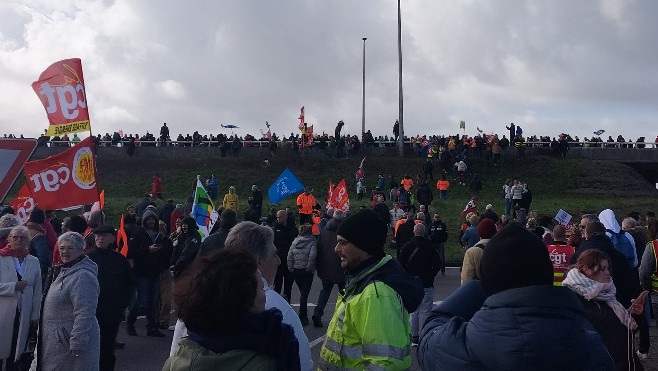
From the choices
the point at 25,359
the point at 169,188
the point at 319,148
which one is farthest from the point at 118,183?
the point at 25,359

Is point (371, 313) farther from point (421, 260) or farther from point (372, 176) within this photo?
point (372, 176)

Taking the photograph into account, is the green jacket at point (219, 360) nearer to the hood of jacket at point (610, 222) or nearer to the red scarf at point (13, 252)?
the red scarf at point (13, 252)

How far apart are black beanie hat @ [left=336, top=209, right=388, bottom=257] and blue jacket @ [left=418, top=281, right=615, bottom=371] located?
110cm

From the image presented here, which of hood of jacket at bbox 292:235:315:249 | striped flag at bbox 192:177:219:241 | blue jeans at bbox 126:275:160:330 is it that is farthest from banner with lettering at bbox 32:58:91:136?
striped flag at bbox 192:177:219:241

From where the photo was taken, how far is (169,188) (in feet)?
132

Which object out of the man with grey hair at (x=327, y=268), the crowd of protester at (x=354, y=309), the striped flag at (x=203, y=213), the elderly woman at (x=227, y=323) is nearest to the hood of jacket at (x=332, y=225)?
the man with grey hair at (x=327, y=268)

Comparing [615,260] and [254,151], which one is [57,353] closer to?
[615,260]

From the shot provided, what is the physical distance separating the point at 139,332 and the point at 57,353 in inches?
224

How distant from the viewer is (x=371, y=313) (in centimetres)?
364

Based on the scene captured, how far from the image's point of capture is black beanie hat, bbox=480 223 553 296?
9.66 feet

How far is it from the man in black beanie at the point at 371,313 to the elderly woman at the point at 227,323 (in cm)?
64

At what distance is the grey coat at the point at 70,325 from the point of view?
5.91 meters

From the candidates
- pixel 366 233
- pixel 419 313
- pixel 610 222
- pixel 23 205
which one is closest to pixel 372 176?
pixel 23 205

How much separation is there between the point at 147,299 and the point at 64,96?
118 inches
